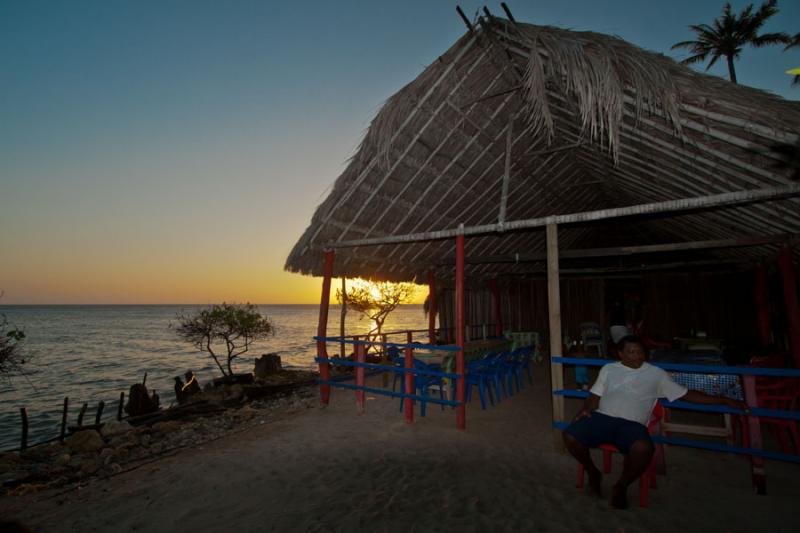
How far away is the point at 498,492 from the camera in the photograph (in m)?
3.43

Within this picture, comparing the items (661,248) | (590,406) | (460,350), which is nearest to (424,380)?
(460,350)

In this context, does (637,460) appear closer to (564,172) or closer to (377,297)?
(564,172)

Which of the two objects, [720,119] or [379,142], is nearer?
[720,119]

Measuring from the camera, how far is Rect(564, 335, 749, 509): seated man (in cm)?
301

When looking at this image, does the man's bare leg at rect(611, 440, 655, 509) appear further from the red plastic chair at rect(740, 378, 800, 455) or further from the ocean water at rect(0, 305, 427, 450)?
the ocean water at rect(0, 305, 427, 450)

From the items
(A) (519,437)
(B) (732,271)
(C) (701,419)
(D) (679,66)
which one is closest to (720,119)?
(D) (679,66)

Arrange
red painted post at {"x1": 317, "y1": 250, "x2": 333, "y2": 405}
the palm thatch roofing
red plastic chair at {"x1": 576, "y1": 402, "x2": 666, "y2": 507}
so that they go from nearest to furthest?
red plastic chair at {"x1": 576, "y1": 402, "x2": 666, "y2": 507} < the palm thatch roofing < red painted post at {"x1": 317, "y1": 250, "x2": 333, "y2": 405}

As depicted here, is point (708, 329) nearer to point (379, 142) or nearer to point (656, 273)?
point (656, 273)

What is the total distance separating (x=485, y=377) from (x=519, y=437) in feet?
5.14

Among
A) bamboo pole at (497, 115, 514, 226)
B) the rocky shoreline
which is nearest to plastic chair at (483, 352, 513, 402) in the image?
bamboo pole at (497, 115, 514, 226)

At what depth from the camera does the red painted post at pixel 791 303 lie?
5465mm

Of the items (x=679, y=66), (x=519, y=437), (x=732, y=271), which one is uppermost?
(x=679, y=66)

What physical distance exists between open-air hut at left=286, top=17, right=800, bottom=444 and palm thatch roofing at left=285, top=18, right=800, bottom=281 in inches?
0.8

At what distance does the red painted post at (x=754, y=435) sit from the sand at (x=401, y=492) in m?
0.10
